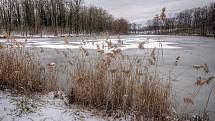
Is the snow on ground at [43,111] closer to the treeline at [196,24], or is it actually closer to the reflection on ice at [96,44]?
the reflection on ice at [96,44]

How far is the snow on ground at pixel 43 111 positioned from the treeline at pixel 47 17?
3521 cm

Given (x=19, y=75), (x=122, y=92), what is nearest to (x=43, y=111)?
(x=19, y=75)

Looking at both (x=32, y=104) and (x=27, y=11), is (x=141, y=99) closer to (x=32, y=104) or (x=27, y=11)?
(x=32, y=104)

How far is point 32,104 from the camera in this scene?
3180 mm

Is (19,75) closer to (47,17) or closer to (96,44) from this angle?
(96,44)

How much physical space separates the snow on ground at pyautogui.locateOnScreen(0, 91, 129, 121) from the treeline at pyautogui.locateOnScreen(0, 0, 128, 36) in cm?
3521

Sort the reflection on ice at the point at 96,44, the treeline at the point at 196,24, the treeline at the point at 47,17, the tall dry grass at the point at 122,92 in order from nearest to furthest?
the tall dry grass at the point at 122,92, the reflection on ice at the point at 96,44, the treeline at the point at 47,17, the treeline at the point at 196,24

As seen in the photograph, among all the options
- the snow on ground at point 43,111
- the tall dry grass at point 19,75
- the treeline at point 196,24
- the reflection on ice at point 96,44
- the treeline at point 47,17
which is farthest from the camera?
the treeline at point 196,24

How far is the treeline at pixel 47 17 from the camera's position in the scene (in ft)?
135

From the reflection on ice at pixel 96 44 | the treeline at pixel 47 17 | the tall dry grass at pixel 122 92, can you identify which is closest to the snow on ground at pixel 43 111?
the tall dry grass at pixel 122 92

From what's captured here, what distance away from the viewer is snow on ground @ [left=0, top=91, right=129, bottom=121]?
111 inches

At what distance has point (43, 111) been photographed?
10.0 ft

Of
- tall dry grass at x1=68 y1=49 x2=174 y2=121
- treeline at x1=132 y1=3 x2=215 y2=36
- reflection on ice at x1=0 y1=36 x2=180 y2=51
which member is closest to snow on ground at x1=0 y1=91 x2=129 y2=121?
tall dry grass at x1=68 y1=49 x2=174 y2=121

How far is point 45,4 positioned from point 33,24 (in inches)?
289
